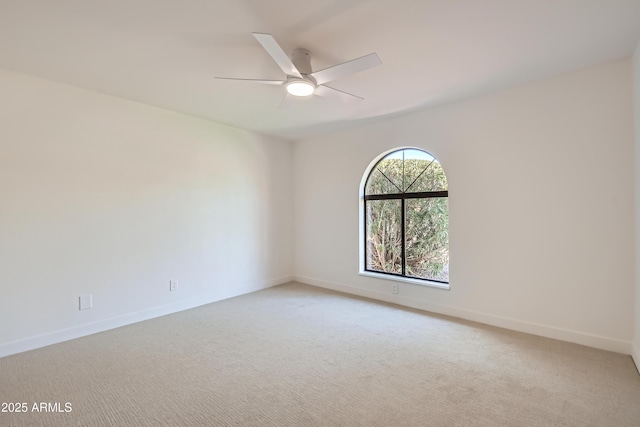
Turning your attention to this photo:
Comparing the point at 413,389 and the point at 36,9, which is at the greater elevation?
the point at 36,9

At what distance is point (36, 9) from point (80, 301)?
2.54 m

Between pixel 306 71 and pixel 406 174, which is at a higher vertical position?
pixel 306 71

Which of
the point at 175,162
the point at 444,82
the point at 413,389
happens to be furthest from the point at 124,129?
the point at 413,389

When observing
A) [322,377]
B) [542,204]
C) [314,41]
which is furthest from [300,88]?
[542,204]

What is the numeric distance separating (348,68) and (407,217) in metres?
2.51

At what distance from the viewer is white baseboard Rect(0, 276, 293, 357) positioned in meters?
2.66

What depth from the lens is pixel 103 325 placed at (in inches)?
124

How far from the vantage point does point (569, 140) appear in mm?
2766

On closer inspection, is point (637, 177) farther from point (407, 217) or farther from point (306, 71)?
point (306, 71)

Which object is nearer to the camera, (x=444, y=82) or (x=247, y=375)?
(x=247, y=375)

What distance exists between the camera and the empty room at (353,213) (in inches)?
76.4

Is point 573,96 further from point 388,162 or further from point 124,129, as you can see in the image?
point 124,129

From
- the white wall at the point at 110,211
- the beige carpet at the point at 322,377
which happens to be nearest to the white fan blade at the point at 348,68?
the beige carpet at the point at 322,377

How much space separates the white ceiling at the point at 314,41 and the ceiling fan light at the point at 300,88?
26 centimetres
